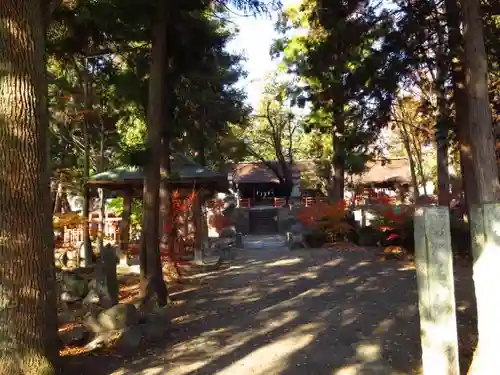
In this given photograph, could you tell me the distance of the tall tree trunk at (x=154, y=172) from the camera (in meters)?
8.73

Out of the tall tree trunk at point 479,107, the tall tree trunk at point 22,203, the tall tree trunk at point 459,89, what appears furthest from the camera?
the tall tree trunk at point 459,89

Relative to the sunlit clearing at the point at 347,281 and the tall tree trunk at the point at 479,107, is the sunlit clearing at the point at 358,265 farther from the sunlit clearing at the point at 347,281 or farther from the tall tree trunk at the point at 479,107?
the tall tree trunk at the point at 479,107

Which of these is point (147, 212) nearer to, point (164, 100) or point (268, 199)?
Result: point (164, 100)

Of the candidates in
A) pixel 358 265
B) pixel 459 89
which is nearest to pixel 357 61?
pixel 459 89

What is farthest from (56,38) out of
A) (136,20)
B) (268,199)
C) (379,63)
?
(268,199)

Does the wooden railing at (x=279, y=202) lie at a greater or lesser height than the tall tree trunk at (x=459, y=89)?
lesser

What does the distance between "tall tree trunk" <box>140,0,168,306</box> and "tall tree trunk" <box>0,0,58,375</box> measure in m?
3.59

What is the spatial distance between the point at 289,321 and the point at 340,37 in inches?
256

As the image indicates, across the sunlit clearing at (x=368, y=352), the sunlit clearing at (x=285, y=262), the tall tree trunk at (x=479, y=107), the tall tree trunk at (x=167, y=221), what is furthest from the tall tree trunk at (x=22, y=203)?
the sunlit clearing at (x=285, y=262)

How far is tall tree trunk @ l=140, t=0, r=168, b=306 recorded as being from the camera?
8.73 metres

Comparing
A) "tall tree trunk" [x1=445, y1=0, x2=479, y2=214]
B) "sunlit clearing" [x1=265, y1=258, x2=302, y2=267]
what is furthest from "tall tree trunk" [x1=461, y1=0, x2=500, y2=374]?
"sunlit clearing" [x1=265, y1=258, x2=302, y2=267]

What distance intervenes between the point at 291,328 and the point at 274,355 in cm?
121

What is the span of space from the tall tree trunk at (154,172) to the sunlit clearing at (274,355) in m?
3.06

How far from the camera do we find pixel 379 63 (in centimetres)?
1075
